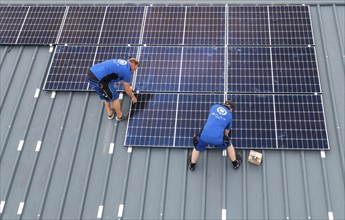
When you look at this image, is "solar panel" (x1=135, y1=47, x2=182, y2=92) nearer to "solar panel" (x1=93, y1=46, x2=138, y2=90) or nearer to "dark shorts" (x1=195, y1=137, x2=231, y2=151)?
"solar panel" (x1=93, y1=46, x2=138, y2=90)

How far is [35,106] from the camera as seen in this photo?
10.3 meters

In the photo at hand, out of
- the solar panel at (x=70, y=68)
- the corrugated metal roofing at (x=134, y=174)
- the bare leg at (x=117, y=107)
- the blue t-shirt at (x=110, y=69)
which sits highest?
the solar panel at (x=70, y=68)

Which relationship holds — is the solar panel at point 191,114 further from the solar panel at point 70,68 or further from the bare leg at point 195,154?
the solar panel at point 70,68

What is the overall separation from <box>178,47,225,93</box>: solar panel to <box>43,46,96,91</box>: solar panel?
9.88ft

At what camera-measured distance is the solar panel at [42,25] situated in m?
11.4

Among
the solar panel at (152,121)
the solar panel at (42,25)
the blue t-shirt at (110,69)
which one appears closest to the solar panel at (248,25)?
the solar panel at (152,121)

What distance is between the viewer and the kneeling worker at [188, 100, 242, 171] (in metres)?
8.30

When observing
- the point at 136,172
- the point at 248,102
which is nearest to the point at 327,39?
the point at 248,102

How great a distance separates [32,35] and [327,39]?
9729 millimetres

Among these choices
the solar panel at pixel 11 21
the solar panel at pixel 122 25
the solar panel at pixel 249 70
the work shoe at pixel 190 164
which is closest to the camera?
the work shoe at pixel 190 164

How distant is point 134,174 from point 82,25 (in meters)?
5.58

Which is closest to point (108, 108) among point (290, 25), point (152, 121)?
point (152, 121)

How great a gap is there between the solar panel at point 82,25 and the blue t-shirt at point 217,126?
5.09 metres

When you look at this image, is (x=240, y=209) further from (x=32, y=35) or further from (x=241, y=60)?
(x=32, y=35)
